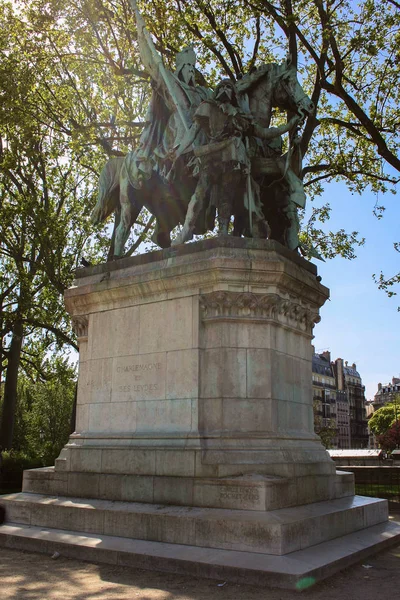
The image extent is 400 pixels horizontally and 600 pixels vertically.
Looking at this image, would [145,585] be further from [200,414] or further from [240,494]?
[200,414]

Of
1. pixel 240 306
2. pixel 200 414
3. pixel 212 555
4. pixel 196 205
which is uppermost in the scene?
pixel 196 205

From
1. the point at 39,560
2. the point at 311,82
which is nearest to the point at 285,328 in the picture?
the point at 39,560

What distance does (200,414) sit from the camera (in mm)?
9469

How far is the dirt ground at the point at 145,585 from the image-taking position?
6.48 metres

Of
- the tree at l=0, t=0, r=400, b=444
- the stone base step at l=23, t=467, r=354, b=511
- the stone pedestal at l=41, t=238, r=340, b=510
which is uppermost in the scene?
the tree at l=0, t=0, r=400, b=444

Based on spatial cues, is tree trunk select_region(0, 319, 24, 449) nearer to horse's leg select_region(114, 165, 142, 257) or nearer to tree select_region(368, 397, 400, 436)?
horse's leg select_region(114, 165, 142, 257)

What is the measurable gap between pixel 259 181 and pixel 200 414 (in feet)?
16.5

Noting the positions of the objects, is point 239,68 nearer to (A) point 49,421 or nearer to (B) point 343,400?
(A) point 49,421

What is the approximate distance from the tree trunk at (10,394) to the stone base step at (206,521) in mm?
20990

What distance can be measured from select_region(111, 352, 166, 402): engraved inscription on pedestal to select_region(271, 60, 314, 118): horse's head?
5.60 metres

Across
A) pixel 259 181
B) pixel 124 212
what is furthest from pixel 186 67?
pixel 124 212

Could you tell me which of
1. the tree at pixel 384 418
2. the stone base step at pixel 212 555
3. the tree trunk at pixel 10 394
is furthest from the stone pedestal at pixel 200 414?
the tree at pixel 384 418

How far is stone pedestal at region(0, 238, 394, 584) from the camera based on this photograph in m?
8.47

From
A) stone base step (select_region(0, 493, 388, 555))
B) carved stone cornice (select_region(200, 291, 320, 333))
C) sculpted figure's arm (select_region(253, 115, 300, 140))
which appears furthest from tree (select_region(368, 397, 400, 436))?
carved stone cornice (select_region(200, 291, 320, 333))
